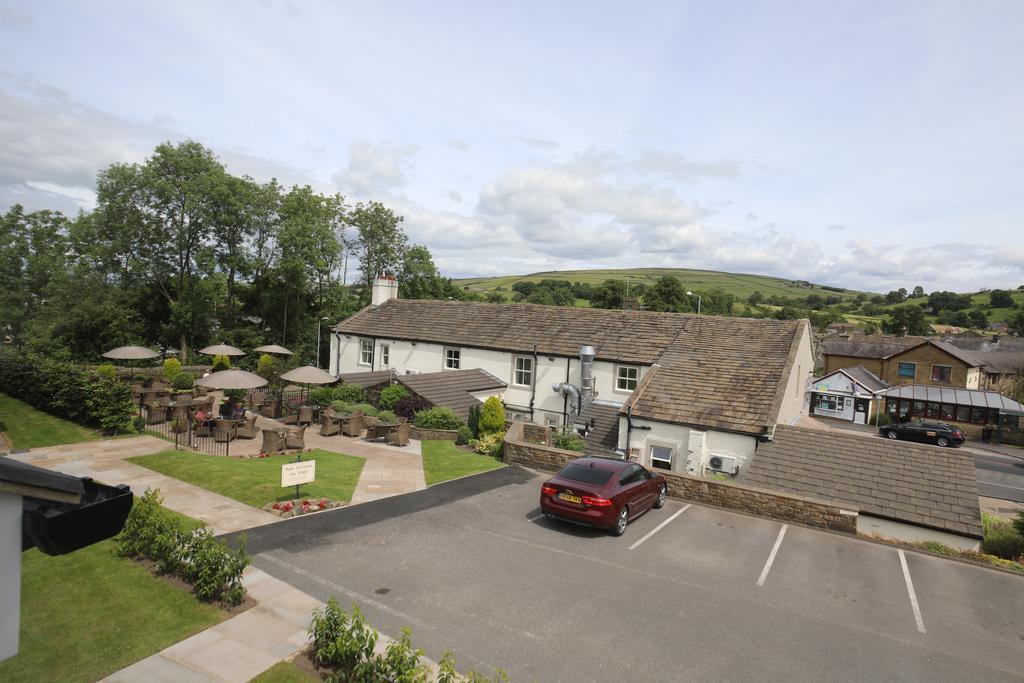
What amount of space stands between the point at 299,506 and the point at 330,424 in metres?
8.68

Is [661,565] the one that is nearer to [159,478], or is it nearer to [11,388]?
[159,478]

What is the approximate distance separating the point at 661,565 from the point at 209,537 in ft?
27.9

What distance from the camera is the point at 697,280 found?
528 ft

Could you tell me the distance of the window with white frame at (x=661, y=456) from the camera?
58.5 feet

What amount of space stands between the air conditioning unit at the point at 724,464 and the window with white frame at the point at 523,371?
11.1 m

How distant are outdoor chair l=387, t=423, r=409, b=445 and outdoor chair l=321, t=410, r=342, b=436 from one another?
235 centimetres

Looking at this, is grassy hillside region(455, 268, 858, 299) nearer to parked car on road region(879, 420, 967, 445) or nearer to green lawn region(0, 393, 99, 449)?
parked car on road region(879, 420, 967, 445)

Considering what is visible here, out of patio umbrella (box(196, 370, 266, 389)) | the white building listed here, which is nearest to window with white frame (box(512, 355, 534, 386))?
the white building

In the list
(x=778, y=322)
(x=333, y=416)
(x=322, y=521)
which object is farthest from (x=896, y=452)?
(x=333, y=416)

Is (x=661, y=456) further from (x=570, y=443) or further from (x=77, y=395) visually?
(x=77, y=395)

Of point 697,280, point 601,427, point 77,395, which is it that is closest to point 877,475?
point 601,427

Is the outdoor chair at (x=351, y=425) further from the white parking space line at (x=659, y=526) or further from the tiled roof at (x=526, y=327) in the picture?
the white parking space line at (x=659, y=526)

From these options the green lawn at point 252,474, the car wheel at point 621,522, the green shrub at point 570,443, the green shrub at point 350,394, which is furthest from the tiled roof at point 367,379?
the car wheel at point 621,522

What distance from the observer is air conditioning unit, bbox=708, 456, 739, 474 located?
1661 cm
